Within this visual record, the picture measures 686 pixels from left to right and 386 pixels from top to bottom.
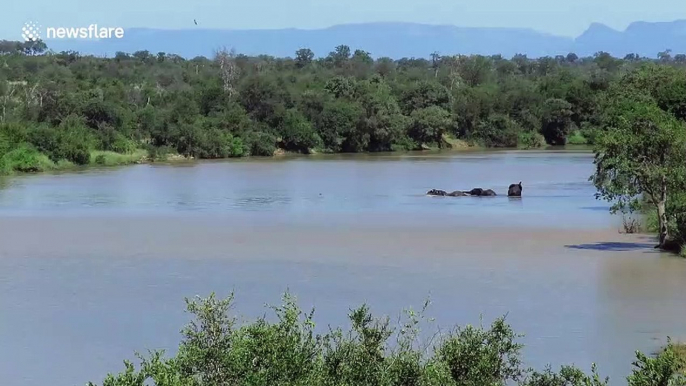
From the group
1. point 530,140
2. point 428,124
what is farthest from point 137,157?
point 530,140

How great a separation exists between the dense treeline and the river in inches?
540

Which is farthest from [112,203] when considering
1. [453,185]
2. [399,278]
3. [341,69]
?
[341,69]

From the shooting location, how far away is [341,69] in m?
92.4

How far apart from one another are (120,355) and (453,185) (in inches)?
996

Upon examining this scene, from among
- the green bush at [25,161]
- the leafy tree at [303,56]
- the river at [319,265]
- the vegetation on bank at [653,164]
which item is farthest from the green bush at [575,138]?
the vegetation on bank at [653,164]

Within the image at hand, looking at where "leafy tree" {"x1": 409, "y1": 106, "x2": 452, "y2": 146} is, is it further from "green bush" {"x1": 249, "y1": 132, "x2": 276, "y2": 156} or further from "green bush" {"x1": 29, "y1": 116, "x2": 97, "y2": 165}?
"green bush" {"x1": 29, "y1": 116, "x2": 97, "y2": 165}

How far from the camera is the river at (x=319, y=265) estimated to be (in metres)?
13.6

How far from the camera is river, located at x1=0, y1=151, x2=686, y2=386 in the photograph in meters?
13.6

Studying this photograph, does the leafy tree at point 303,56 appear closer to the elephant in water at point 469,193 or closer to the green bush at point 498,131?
the green bush at point 498,131

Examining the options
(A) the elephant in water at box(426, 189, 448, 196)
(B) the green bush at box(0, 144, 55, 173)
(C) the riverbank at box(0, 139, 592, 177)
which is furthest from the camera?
(C) the riverbank at box(0, 139, 592, 177)

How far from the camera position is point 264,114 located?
196 feet

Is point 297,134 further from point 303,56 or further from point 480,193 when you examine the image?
point 303,56

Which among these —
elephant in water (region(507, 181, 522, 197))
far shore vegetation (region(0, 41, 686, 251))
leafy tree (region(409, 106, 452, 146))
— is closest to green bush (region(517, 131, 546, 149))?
far shore vegetation (region(0, 41, 686, 251))

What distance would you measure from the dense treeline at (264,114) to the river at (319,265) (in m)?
13.7
